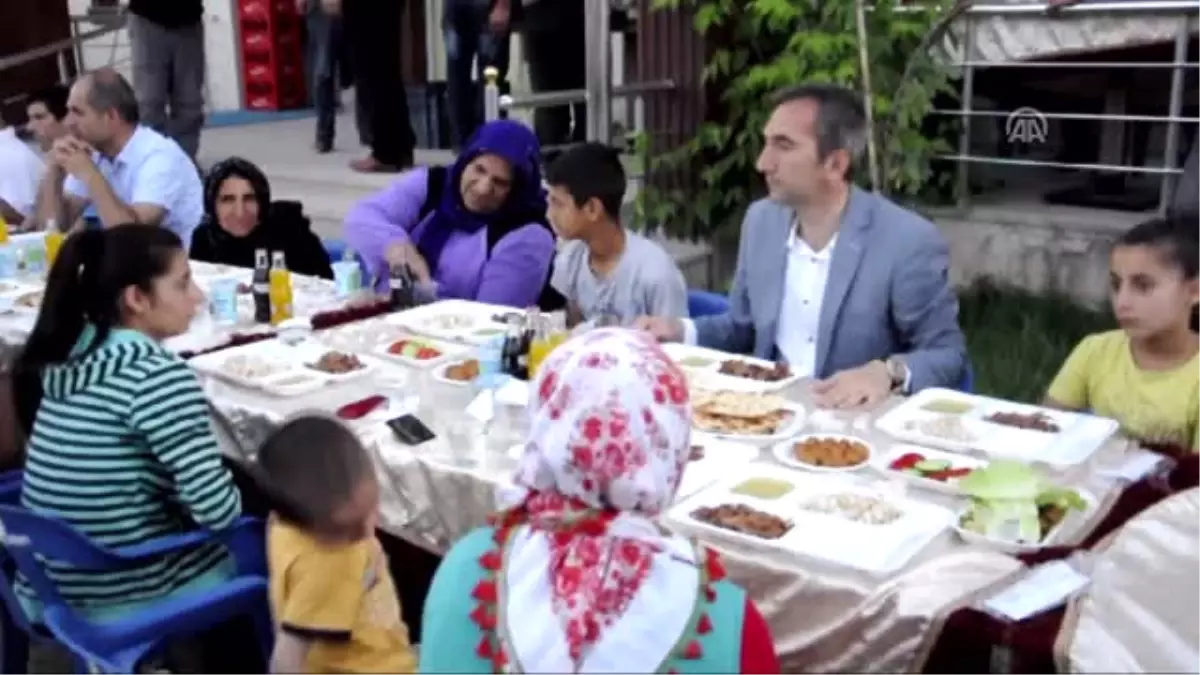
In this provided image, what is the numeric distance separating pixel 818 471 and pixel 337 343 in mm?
1437

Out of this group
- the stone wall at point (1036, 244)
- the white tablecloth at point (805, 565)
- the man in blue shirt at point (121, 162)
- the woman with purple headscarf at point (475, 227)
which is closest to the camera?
the white tablecloth at point (805, 565)

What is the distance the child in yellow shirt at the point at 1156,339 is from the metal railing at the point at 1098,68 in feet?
9.09

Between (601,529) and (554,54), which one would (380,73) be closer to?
(554,54)

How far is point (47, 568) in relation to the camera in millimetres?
2391

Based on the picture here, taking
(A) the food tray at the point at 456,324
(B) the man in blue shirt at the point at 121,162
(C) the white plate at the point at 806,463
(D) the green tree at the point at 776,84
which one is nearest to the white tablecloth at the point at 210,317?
(A) the food tray at the point at 456,324

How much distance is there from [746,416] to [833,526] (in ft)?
1.75

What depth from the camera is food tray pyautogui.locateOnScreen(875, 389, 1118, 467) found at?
232cm

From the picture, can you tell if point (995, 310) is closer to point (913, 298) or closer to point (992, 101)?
point (992, 101)

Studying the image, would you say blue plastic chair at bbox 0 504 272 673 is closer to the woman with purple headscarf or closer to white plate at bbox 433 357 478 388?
white plate at bbox 433 357 478 388

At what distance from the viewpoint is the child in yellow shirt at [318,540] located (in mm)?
1873

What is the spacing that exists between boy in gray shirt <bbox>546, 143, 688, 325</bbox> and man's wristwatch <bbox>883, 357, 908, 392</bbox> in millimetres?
738

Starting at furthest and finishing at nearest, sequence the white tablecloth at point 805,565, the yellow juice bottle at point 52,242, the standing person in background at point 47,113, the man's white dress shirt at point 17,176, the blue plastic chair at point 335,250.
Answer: the standing person in background at point 47,113, the man's white dress shirt at point 17,176, the blue plastic chair at point 335,250, the yellow juice bottle at point 52,242, the white tablecloth at point 805,565

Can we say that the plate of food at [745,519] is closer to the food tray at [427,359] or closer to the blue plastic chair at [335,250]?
the food tray at [427,359]

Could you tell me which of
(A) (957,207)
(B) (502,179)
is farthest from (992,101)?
(B) (502,179)
